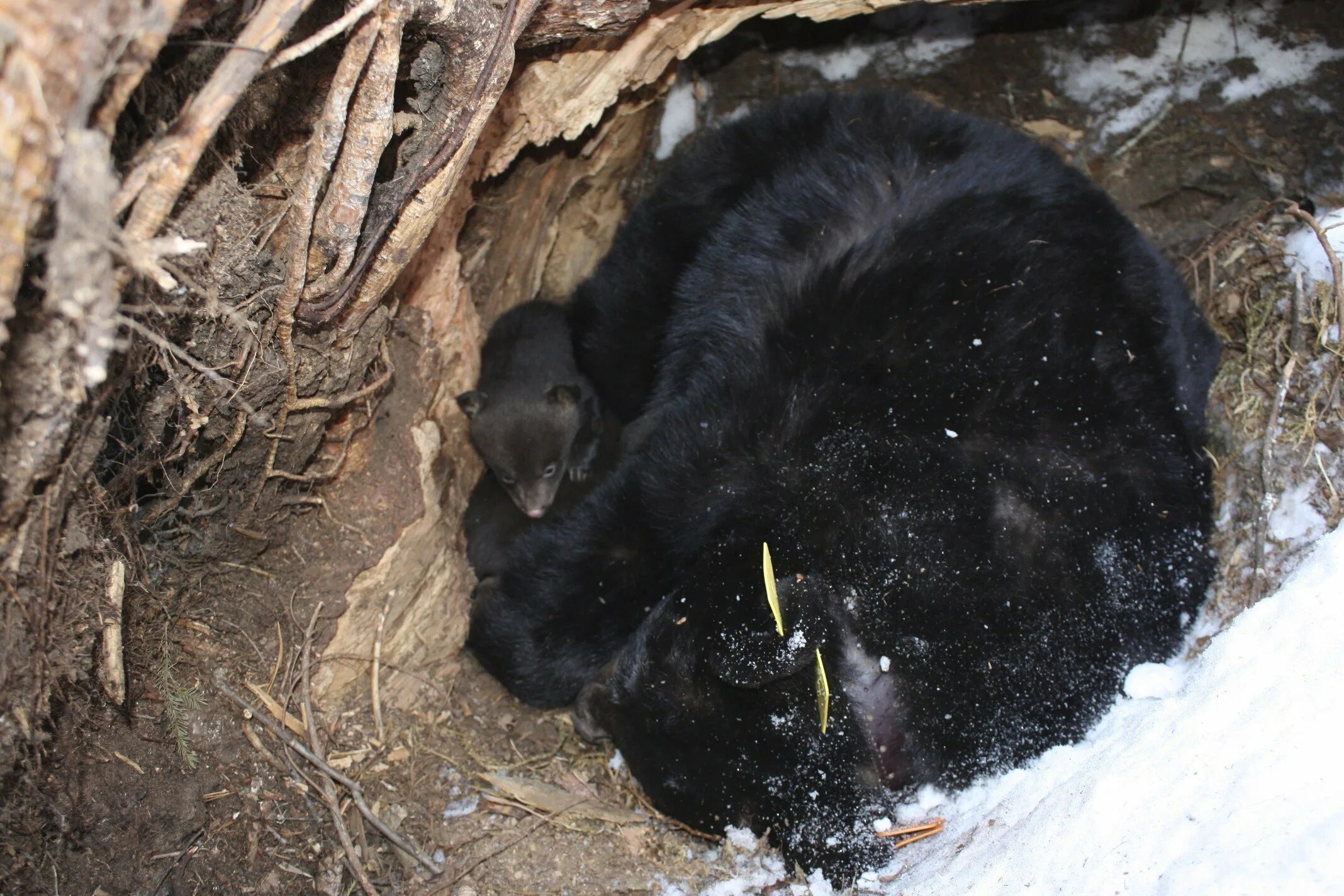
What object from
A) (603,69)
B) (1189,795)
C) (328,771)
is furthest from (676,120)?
(1189,795)

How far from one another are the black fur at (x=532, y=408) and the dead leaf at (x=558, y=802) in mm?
1093

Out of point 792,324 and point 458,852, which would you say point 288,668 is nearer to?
point 458,852

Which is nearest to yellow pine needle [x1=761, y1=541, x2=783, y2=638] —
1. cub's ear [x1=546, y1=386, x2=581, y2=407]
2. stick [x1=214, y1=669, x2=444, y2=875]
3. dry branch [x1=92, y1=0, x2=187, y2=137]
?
stick [x1=214, y1=669, x2=444, y2=875]

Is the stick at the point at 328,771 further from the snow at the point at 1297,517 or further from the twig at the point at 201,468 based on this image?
the snow at the point at 1297,517

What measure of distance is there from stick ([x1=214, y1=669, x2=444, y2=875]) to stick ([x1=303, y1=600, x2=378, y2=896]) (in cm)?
3

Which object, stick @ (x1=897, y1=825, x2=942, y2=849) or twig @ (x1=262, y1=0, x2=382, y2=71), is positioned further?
stick @ (x1=897, y1=825, x2=942, y2=849)

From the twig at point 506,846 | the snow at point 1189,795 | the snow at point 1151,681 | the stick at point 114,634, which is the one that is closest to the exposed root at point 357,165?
the stick at point 114,634

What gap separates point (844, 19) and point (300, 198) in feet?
10.4

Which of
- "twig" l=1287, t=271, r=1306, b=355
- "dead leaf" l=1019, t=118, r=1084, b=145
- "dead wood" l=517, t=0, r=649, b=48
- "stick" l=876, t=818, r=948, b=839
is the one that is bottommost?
"stick" l=876, t=818, r=948, b=839

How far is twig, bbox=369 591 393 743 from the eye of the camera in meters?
3.21

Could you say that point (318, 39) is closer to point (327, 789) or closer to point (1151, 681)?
point (327, 789)

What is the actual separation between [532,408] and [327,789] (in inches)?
67.2

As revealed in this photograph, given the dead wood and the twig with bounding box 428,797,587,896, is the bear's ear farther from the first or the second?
the dead wood

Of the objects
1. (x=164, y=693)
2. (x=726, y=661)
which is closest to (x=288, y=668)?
(x=164, y=693)
